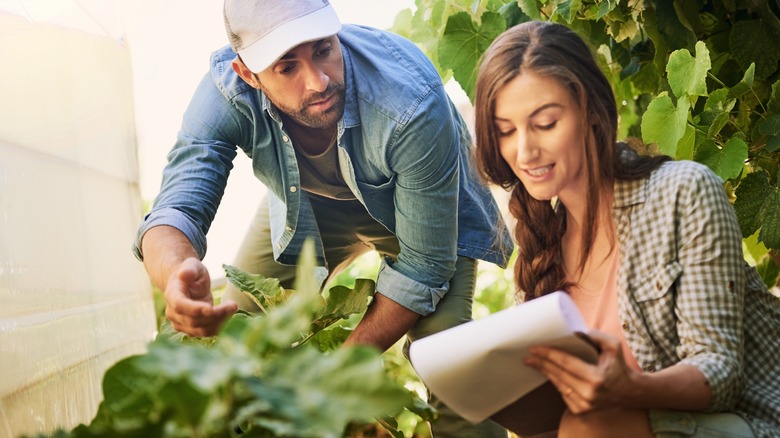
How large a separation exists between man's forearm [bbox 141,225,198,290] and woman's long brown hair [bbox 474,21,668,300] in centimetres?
44

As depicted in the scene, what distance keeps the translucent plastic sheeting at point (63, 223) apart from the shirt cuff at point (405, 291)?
0.53 meters

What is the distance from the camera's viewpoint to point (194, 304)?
1.07 meters

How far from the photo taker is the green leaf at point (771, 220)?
144 centimetres

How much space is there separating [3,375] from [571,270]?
0.78 metres

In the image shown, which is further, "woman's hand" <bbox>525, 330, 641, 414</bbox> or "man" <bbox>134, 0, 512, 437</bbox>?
"man" <bbox>134, 0, 512, 437</bbox>

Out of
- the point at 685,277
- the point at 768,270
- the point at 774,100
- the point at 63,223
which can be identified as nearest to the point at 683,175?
the point at 685,277

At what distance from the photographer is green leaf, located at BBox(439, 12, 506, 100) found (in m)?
1.64

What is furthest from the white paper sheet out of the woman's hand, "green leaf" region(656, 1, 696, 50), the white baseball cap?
"green leaf" region(656, 1, 696, 50)

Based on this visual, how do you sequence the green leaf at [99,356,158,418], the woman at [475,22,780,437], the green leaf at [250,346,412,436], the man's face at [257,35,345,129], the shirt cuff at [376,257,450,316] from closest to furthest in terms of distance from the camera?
the green leaf at [250,346,412,436] < the green leaf at [99,356,158,418] < the woman at [475,22,780,437] < the man's face at [257,35,345,129] < the shirt cuff at [376,257,450,316]

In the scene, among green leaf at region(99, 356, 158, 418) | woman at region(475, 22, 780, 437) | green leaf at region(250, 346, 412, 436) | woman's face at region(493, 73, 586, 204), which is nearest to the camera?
green leaf at region(250, 346, 412, 436)

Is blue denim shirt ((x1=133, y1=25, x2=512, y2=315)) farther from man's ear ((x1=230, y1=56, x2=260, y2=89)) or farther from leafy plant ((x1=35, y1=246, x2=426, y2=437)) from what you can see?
leafy plant ((x1=35, y1=246, x2=426, y2=437))

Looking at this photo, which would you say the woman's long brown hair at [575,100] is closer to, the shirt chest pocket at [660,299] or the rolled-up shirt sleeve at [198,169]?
the shirt chest pocket at [660,299]

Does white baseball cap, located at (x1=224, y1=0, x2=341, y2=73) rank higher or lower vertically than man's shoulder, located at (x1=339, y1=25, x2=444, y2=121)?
higher

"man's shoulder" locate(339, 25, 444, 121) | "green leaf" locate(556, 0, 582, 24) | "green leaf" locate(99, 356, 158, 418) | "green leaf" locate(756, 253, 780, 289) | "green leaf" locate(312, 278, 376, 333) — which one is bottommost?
"green leaf" locate(756, 253, 780, 289)
